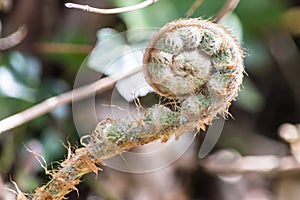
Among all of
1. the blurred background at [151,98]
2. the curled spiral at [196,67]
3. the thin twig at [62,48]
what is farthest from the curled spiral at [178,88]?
the thin twig at [62,48]

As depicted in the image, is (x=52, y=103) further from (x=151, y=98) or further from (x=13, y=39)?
(x=13, y=39)

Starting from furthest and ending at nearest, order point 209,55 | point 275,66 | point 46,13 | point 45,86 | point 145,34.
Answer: point 275,66
point 46,13
point 45,86
point 145,34
point 209,55

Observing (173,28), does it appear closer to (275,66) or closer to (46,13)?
(46,13)

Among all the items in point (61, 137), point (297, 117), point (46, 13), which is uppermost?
point (46, 13)

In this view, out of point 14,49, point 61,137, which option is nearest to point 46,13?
point 14,49

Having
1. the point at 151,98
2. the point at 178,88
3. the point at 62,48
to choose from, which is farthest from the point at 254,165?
the point at 178,88

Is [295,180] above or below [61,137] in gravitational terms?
below

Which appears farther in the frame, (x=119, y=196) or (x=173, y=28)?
(x=119, y=196)

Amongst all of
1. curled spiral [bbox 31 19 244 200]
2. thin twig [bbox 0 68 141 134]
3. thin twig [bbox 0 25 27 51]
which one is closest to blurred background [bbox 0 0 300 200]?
thin twig [bbox 0 25 27 51]
